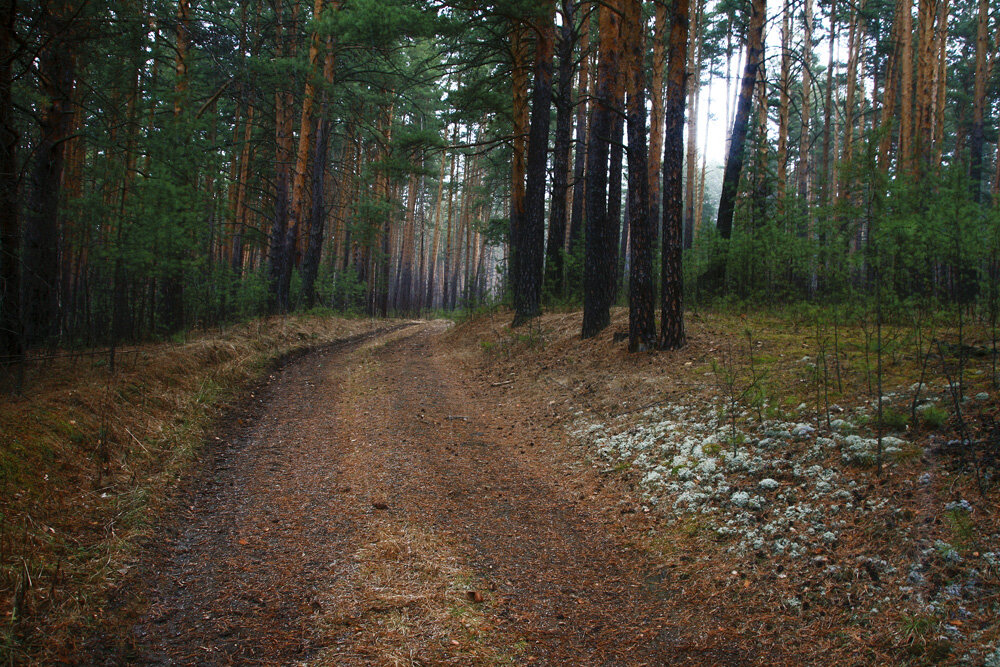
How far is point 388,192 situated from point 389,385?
22107 millimetres

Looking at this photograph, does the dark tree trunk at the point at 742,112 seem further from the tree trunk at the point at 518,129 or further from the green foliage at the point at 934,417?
the green foliage at the point at 934,417

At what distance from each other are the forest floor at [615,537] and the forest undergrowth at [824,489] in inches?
0.6

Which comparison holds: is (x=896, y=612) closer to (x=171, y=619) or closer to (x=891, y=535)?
(x=891, y=535)

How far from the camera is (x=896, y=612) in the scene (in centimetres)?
238

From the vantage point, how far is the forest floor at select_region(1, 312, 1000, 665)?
2455mm

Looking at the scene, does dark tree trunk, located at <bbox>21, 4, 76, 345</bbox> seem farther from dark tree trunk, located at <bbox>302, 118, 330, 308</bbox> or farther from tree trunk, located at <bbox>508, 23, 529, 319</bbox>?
dark tree trunk, located at <bbox>302, 118, 330, 308</bbox>

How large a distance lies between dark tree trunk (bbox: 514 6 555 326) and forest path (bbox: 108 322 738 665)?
20.4 feet

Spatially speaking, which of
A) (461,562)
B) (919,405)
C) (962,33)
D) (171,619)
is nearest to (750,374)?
(919,405)

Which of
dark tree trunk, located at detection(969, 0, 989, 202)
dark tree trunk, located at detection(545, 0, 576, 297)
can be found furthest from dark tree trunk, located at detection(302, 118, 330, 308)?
dark tree trunk, located at detection(969, 0, 989, 202)

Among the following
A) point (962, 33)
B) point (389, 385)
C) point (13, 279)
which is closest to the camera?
point (13, 279)

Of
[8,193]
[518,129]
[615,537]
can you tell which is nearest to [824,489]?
[615,537]

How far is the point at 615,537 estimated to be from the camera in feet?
12.1

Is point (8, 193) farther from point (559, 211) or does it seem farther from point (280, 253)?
point (559, 211)

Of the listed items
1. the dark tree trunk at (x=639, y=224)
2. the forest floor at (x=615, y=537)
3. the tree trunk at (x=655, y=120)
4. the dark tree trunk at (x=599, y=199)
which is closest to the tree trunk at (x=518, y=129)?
the dark tree trunk at (x=599, y=199)
